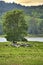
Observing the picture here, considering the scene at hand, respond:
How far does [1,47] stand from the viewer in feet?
21.1

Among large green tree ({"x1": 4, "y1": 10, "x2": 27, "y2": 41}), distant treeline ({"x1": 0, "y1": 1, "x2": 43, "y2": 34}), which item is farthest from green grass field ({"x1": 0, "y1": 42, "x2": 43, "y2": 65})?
distant treeline ({"x1": 0, "y1": 1, "x2": 43, "y2": 34})

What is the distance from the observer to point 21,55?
621 centimetres

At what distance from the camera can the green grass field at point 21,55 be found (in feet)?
19.9

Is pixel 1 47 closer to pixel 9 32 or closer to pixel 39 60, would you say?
pixel 9 32

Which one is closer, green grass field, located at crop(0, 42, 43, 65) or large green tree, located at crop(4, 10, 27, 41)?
green grass field, located at crop(0, 42, 43, 65)

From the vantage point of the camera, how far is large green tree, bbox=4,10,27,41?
655 cm

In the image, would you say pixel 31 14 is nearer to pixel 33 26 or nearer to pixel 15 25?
pixel 33 26

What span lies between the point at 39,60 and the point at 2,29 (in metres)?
1.37

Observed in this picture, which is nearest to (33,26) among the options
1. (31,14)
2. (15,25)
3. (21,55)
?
(31,14)

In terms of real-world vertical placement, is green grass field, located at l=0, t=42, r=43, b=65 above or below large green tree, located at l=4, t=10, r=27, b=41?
below

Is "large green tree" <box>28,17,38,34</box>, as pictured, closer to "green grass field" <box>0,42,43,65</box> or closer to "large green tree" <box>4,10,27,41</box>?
"large green tree" <box>4,10,27,41</box>

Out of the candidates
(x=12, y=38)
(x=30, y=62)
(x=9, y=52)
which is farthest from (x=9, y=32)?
(x=30, y=62)

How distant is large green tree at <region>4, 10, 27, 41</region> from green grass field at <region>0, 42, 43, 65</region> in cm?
29

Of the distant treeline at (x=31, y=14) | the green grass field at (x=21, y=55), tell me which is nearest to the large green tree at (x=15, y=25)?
the distant treeline at (x=31, y=14)
